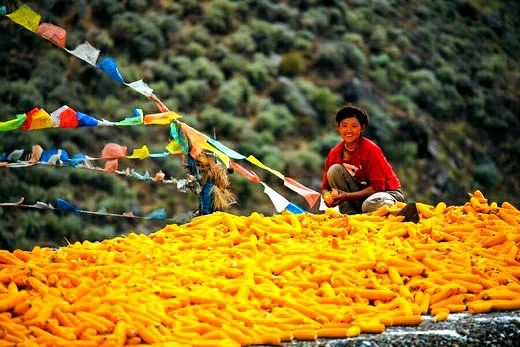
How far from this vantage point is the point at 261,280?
429 centimetres

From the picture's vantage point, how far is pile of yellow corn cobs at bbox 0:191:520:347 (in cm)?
379

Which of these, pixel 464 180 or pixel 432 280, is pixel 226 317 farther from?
pixel 464 180

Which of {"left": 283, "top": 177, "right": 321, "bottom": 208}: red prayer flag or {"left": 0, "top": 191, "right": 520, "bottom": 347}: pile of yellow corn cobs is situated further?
{"left": 283, "top": 177, "right": 321, "bottom": 208}: red prayer flag

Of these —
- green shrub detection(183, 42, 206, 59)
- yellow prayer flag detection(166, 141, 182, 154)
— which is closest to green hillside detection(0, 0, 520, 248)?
green shrub detection(183, 42, 206, 59)

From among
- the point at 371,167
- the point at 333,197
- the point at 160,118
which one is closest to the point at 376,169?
the point at 371,167

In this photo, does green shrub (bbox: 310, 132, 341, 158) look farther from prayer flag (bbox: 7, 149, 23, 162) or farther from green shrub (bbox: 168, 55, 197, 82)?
prayer flag (bbox: 7, 149, 23, 162)

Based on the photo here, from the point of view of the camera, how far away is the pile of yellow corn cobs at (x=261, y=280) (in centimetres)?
379

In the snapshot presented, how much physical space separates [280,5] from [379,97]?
557 cm

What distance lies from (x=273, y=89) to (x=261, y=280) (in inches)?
941

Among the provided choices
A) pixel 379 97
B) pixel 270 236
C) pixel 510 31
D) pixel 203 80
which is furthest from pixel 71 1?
pixel 270 236

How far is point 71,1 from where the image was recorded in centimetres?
2706

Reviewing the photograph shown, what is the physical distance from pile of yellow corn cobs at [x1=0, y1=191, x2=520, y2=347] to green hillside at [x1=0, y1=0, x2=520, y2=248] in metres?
14.3

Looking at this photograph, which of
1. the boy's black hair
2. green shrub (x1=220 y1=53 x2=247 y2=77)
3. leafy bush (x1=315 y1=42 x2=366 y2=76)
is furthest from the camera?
leafy bush (x1=315 y1=42 x2=366 y2=76)

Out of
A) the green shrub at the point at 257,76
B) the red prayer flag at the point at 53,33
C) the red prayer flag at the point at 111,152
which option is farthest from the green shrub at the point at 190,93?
the red prayer flag at the point at 53,33
